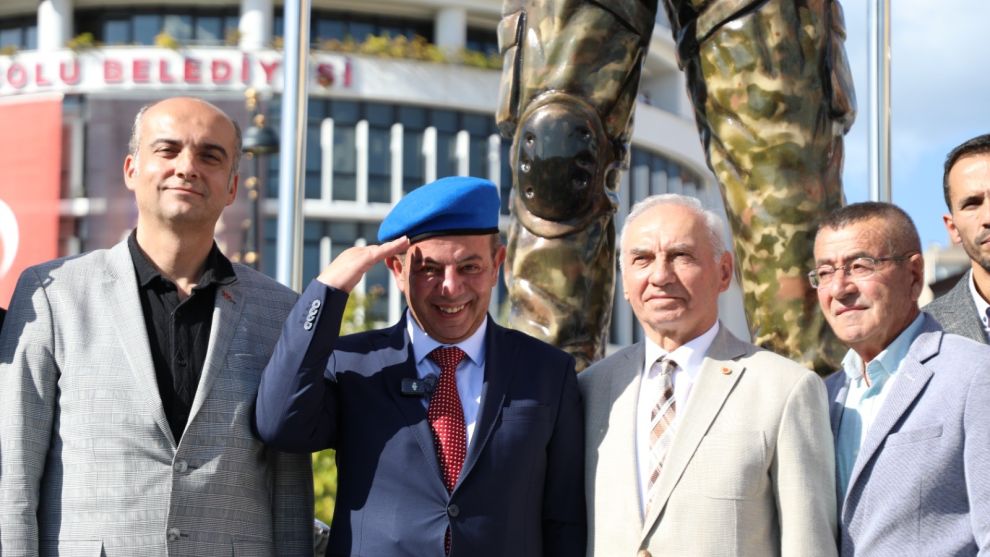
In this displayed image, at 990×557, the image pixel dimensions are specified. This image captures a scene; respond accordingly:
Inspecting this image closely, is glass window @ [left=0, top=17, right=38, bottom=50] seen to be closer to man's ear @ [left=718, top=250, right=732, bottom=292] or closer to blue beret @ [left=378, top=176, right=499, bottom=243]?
blue beret @ [left=378, top=176, right=499, bottom=243]

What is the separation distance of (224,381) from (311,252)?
3513 cm

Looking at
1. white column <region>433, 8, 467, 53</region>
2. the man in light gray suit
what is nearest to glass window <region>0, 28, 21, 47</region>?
white column <region>433, 8, 467, 53</region>

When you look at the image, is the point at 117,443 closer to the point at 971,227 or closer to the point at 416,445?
the point at 416,445

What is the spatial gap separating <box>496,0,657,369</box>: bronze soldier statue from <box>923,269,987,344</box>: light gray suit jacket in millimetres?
968

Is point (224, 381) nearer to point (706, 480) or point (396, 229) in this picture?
point (396, 229)

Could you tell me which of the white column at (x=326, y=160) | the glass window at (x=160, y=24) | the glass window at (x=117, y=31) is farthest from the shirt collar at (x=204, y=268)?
the glass window at (x=117, y=31)

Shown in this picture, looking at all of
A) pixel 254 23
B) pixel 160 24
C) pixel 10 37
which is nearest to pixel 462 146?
pixel 254 23

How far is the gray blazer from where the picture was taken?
9.25 ft

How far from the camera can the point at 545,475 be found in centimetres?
326

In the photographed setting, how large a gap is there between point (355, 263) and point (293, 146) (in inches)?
148

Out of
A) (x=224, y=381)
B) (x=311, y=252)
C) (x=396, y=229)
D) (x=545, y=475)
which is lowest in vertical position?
(x=545, y=475)

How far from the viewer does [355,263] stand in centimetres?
329

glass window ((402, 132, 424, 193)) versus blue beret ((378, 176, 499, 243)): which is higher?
glass window ((402, 132, 424, 193))

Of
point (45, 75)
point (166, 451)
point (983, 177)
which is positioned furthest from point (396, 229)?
point (45, 75)
